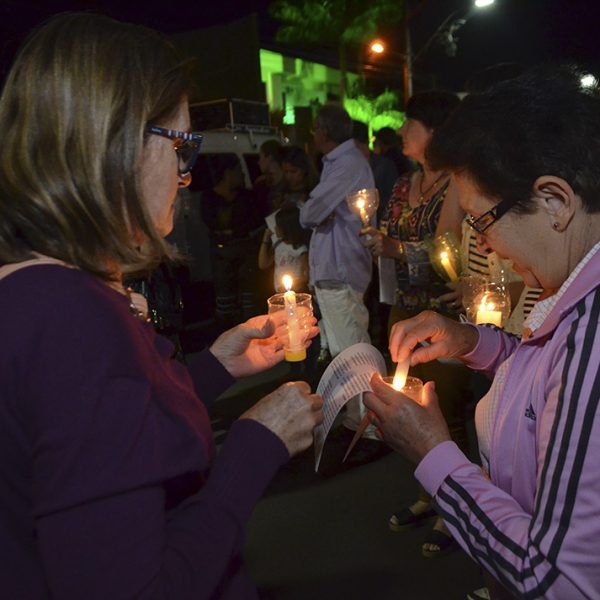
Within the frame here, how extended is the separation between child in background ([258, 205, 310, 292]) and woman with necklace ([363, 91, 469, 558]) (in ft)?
5.93

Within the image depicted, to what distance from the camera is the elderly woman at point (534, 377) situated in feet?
3.93

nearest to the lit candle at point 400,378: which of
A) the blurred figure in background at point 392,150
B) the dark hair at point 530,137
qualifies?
the dark hair at point 530,137

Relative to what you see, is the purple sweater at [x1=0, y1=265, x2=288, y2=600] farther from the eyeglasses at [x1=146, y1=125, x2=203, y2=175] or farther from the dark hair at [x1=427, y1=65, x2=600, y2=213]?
the dark hair at [x1=427, y1=65, x2=600, y2=213]

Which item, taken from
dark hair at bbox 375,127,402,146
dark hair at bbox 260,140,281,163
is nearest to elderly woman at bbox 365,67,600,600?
dark hair at bbox 260,140,281,163

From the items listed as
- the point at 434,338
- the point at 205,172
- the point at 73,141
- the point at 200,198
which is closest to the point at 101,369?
the point at 73,141

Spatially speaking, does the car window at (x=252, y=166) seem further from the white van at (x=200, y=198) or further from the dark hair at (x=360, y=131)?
the dark hair at (x=360, y=131)

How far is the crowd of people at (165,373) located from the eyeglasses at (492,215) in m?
0.01

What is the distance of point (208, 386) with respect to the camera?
81.7 inches

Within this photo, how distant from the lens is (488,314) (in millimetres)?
2760

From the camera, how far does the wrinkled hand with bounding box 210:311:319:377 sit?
2223 millimetres

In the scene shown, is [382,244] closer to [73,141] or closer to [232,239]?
[73,141]

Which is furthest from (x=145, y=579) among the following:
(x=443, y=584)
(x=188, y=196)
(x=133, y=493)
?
(x=188, y=196)

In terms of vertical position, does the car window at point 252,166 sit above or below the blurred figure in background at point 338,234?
above

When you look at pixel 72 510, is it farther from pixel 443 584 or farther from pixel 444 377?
pixel 444 377
